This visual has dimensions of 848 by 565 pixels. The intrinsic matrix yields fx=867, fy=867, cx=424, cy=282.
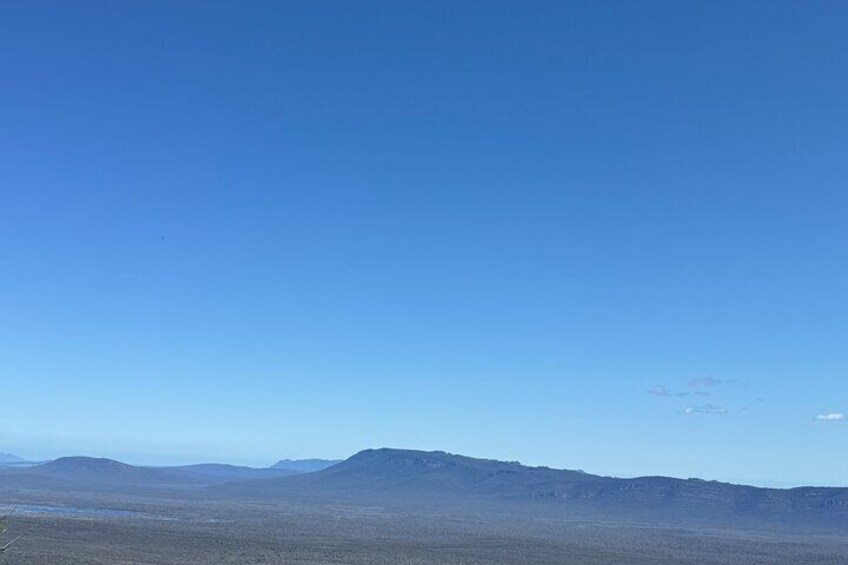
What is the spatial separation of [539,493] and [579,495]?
7.91 m

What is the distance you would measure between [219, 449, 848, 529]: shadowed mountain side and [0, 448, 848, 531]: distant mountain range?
0.52ft

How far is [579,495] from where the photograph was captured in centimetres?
14788

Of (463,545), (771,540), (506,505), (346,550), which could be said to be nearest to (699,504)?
(506,505)

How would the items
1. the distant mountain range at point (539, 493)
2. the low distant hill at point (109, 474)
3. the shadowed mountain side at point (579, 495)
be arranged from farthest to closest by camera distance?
the low distant hill at point (109, 474), the shadowed mountain side at point (579, 495), the distant mountain range at point (539, 493)

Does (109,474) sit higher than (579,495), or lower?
higher

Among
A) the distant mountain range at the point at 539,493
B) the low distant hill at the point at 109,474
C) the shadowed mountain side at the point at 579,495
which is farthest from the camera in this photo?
the low distant hill at the point at 109,474

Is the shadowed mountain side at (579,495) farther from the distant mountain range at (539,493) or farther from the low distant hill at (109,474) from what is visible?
the low distant hill at (109,474)

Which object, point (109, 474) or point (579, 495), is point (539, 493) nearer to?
point (579, 495)

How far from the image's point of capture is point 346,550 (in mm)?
58156

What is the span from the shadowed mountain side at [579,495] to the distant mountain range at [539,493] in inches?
6.2

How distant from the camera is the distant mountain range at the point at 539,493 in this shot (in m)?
124

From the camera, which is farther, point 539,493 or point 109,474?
point 109,474

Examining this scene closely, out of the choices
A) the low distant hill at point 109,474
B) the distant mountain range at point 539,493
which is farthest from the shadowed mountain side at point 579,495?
the low distant hill at point 109,474

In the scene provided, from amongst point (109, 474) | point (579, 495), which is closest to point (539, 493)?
point (579, 495)
